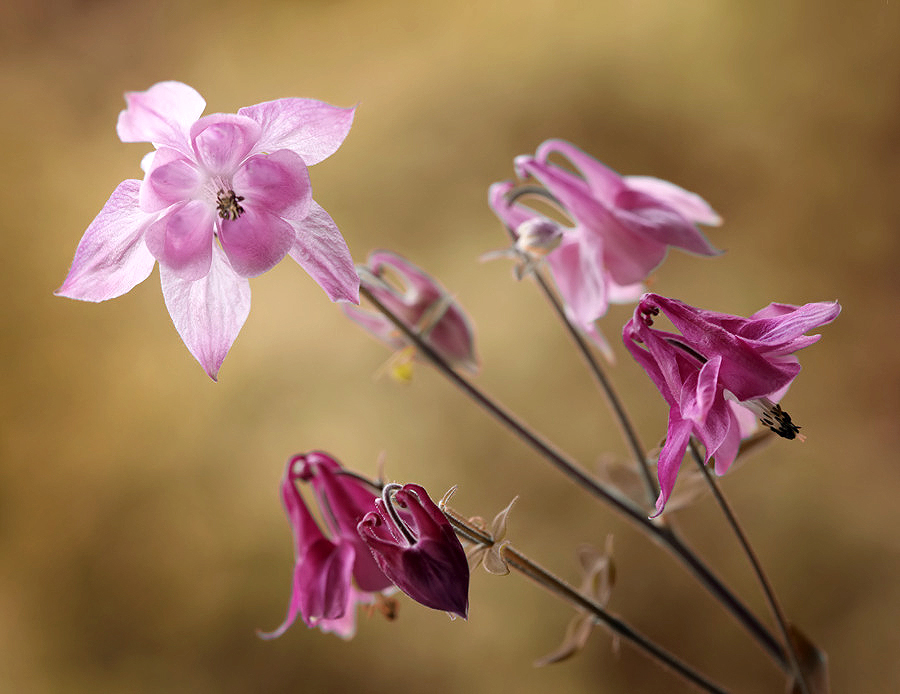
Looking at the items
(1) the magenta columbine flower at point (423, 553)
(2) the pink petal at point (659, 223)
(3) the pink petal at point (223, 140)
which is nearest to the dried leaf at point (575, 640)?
(1) the magenta columbine flower at point (423, 553)

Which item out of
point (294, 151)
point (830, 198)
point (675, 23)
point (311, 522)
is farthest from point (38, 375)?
point (830, 198)

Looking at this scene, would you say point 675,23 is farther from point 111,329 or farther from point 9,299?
point 9,299

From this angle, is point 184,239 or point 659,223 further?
point 659,223

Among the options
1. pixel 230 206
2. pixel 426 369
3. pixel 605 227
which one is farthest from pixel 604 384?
pixel 426 369

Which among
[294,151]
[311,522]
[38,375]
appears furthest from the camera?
[38,375]

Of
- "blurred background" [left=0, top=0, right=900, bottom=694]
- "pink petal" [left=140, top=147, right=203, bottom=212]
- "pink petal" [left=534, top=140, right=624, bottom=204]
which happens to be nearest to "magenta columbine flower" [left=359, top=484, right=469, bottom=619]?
"pink petal" [left=140, top=147, right=203, bottom=212]

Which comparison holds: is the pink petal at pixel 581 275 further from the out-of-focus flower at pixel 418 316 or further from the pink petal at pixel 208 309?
the pink petal at pixel 208 309

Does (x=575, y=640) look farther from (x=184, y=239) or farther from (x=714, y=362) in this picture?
(x=184, y=239)
